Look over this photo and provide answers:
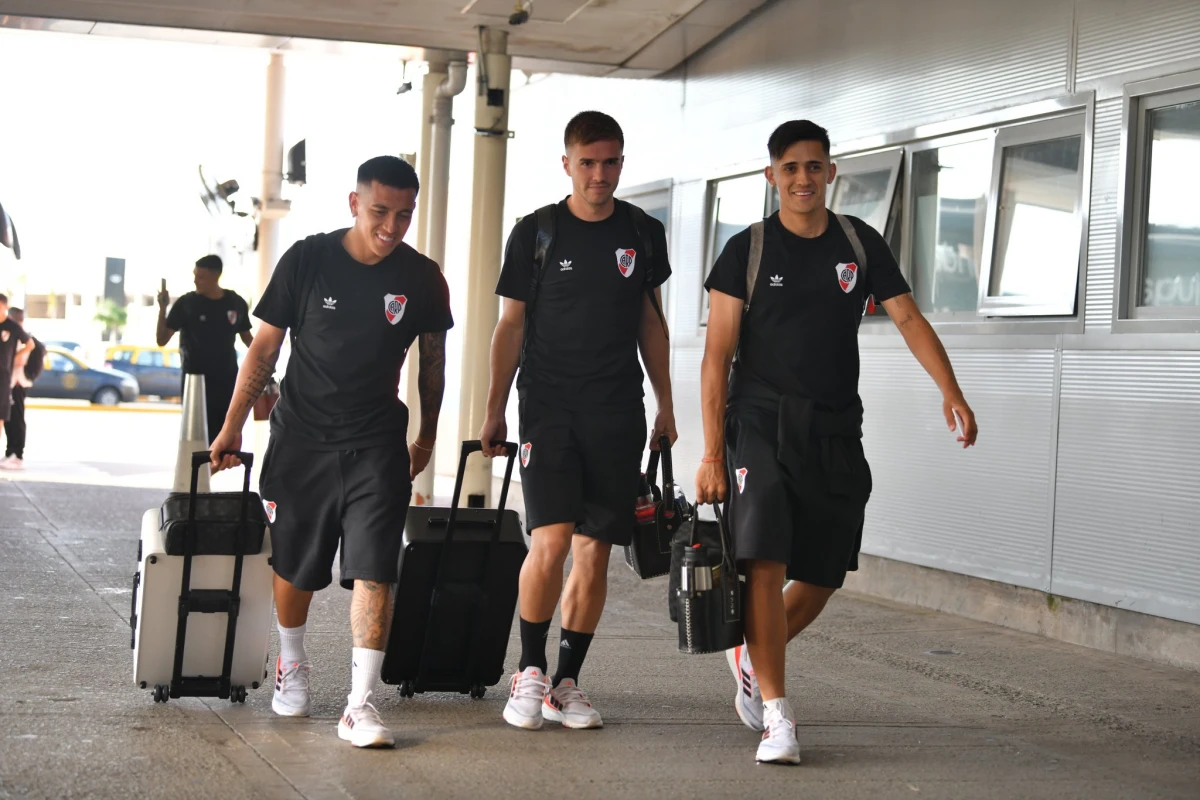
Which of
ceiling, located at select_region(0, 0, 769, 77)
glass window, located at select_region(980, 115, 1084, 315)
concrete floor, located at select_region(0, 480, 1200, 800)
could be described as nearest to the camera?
concrete floor, located at select_region(0, 480, 1200, 800)

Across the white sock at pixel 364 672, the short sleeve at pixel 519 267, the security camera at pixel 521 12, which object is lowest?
the white sock at pixel 364 672

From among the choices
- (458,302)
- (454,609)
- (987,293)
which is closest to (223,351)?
(458,302)

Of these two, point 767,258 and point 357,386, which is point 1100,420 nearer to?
point 767,258

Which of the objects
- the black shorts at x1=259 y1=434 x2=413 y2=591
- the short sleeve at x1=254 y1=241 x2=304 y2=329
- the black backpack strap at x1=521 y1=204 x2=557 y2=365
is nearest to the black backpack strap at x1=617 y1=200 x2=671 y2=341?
the black backpack strap at x1=521 y1=204 x2=557 y2=365

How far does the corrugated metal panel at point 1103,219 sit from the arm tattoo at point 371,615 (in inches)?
156

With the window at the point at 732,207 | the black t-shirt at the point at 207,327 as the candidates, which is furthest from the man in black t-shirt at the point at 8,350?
the window at the point at 732,207

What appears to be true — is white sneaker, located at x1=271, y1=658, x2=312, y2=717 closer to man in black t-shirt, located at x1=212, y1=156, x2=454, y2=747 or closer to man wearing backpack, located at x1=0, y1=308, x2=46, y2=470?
man in black t-shirt, located at x1=212, y1=156, x2=454, y2=747

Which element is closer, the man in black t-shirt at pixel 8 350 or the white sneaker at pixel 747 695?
the white sneaker at pixel 747 695

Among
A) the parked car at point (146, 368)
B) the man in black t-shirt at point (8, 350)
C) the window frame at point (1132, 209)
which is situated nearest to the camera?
the window frame at point (1132, 209)

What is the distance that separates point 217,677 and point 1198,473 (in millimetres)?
4289

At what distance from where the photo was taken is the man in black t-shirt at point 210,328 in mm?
11938

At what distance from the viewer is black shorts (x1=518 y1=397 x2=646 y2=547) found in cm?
521

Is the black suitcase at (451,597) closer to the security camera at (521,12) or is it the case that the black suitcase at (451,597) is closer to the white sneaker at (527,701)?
the white sneaker at (527,701)

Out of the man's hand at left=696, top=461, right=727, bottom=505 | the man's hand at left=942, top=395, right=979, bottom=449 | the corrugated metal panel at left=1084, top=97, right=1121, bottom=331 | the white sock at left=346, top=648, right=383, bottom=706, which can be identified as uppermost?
the corrugated metal panel at left=1084, top=97, right=1121, bottom=331
